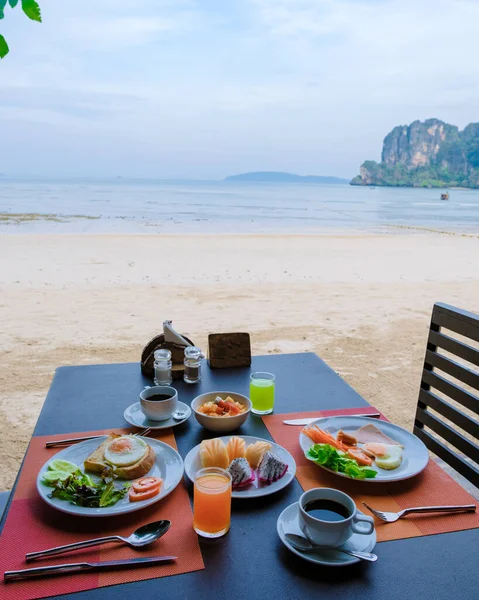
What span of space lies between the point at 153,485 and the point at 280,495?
26 cm

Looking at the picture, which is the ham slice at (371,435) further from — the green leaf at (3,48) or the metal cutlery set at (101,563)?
the green leaf at (3,48)

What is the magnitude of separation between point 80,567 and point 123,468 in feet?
0.85

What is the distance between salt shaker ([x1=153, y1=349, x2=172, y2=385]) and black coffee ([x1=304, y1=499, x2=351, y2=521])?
0.77 m

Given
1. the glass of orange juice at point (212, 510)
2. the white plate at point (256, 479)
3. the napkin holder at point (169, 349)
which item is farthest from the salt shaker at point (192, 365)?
the glass of orange juice at point (212, 510)

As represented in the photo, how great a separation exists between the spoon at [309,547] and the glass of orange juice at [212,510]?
4.6 inches

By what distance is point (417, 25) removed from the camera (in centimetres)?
452

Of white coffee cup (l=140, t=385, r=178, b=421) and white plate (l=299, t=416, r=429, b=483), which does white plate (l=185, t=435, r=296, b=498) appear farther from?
white coffee cup (l=140, t=385, r=178, b=421)

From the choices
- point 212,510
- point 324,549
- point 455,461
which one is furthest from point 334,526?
point 455,461

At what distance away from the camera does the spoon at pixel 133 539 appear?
2.70ft

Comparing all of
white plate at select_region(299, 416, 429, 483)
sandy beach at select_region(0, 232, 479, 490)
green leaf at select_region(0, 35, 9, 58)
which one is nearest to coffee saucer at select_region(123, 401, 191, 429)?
white plate at select_region(299, 416, 429, 483)

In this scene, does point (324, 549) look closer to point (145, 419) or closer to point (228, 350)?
point (145, 419)

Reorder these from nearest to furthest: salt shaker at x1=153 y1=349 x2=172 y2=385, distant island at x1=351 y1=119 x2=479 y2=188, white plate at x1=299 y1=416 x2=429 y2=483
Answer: white plate at x1=299 y1=416 x2=429 y2=483 < salt shaker at x1=153 y1=349 x2=172 y2=385 < distant island at x1=351 y1=119 x2=479 y2=188

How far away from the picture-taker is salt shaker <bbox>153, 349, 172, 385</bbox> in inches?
60.7

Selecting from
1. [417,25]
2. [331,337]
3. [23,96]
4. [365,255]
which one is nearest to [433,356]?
[331,337]
